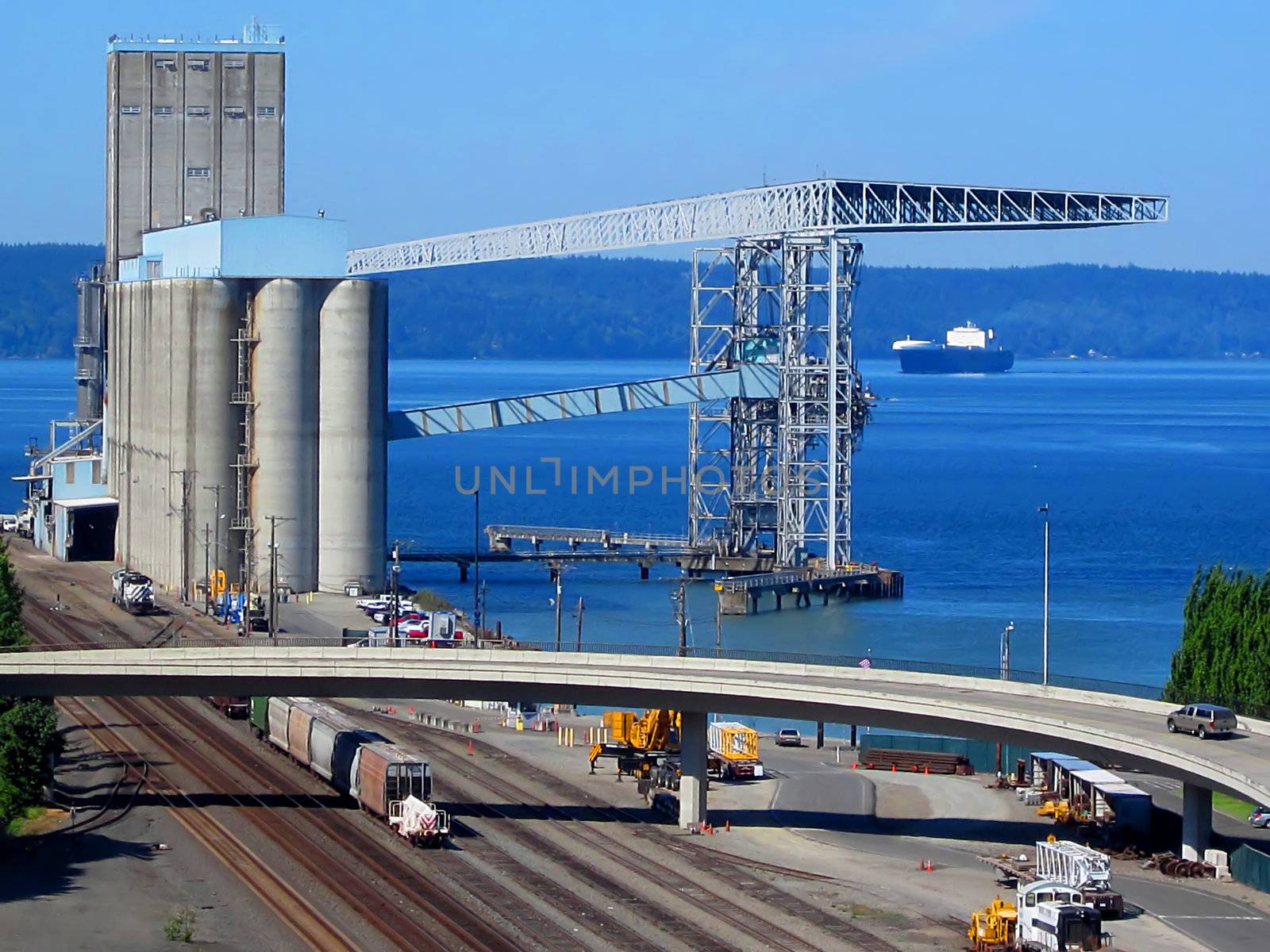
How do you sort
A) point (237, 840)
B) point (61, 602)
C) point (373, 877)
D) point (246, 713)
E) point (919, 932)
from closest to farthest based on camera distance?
point (919, 932), point (373, 877), point (237, 840), point (246, 713), point (61, 602)

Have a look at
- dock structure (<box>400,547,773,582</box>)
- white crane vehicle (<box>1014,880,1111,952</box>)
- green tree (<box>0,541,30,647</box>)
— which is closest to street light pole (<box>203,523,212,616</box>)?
dock structure (<box>400,547,773,582</box>)

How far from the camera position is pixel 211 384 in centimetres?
9450

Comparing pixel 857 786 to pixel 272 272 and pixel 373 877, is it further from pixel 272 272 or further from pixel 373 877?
pixel 272 272

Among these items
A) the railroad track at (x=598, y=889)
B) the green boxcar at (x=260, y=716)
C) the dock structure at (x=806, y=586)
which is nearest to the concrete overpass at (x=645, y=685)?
the railroad track at (x=598, y=889)

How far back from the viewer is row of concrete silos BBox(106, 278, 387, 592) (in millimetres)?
93562

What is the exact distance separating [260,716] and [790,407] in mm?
49661

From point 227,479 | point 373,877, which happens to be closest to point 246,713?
point 373,877

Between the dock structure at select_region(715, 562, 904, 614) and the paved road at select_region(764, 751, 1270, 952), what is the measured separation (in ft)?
121

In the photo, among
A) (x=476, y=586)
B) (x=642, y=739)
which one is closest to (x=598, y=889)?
(x=642, y=739)

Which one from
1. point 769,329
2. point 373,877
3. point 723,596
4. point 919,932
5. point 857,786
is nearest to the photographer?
point 919,932

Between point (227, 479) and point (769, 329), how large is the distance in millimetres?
31208

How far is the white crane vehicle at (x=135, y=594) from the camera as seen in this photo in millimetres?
88625

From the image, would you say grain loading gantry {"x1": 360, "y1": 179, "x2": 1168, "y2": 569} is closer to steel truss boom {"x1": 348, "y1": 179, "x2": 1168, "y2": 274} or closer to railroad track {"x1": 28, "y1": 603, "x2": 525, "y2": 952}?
steel truss boom {"x1": 348, "y1": 179, "x2": 1168, "y2": 274}

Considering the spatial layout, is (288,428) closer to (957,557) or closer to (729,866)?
(957,557)
